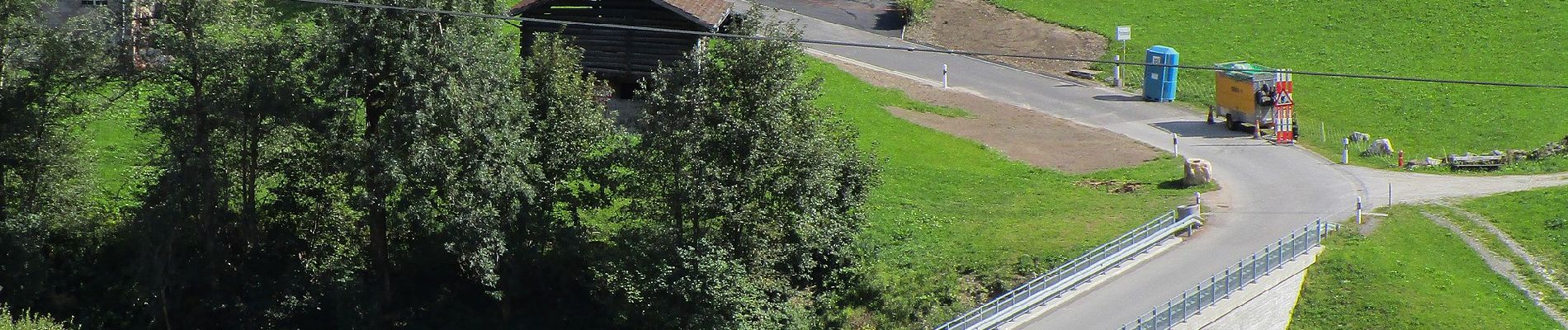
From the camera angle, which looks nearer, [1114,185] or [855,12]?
[1114,185]

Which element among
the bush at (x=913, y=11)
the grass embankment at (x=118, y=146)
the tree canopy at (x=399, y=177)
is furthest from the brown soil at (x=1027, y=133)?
the grass embankment at (x=118, y=146)

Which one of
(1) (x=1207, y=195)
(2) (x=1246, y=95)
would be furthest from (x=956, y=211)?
(2) (x=1246, y=95)

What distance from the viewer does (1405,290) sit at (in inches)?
1193

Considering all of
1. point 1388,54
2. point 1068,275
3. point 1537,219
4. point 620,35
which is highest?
point 1388,54

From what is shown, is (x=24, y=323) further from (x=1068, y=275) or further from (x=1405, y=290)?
(x=1405, y=290)

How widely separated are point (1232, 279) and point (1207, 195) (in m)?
6.79

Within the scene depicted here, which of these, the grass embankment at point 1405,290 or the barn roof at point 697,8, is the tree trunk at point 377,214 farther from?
the grass embankment at point 1405,290

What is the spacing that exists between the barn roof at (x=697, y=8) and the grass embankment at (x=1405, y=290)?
49.2 ft

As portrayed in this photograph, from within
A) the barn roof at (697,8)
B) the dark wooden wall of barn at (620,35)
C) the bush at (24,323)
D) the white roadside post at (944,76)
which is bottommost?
the bush at (24,323)

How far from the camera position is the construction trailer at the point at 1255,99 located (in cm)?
4306

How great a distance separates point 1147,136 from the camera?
145ft

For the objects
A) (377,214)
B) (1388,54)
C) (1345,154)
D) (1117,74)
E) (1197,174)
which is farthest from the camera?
(1388,54)

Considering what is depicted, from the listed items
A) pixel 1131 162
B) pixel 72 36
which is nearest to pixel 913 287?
pixel 1131 162

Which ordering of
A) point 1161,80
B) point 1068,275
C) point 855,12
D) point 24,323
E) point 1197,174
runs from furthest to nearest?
point 855,12 < point 1161,80 < point 1197,174 < point 1068,275 < point 24,323
